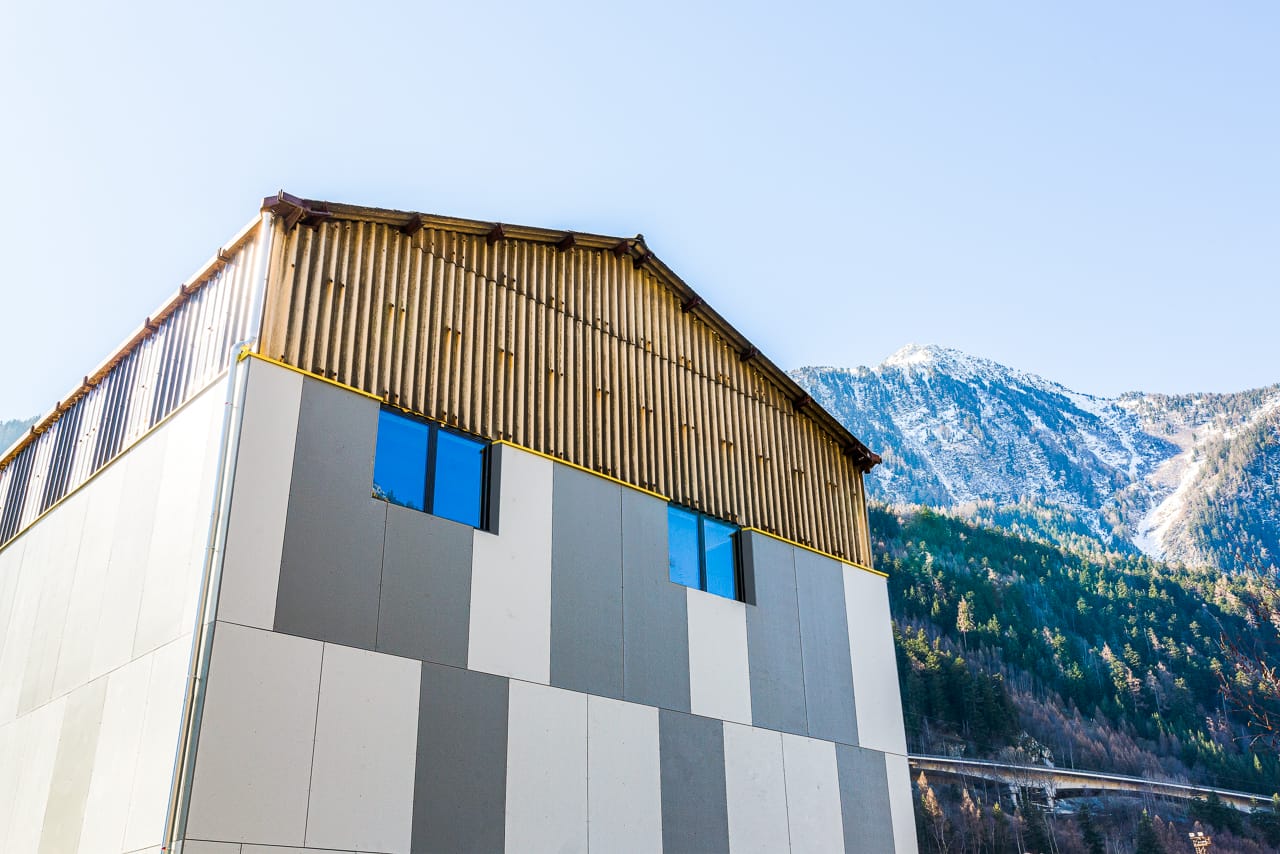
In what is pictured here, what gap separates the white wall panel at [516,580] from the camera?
1320 centimetres

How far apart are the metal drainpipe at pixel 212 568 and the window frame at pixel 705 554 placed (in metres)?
7.01

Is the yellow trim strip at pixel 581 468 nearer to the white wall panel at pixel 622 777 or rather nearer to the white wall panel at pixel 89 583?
the white wall panel at pixel 622 777

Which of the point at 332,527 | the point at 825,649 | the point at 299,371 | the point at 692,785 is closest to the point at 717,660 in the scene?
the point at 692,785

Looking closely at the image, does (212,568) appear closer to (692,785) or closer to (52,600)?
(52,600)

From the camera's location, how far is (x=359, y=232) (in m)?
13.8

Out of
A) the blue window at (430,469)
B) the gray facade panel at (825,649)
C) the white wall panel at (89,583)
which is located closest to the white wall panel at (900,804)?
the gray facade panel at (825,649)

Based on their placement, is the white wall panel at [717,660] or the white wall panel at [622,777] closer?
the white wall panel at [622,777]

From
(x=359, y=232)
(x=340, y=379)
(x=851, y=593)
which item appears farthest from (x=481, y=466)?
(x=851, y=593)

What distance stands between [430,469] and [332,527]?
69.4 inches

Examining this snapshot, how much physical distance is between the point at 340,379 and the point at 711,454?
7236mm

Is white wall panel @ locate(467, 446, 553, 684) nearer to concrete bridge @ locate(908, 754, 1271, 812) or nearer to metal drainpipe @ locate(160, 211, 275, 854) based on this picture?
metal drainpipe @ locate(160, 211, 275, 854)

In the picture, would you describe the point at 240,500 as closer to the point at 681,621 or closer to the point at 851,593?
the point at 681,621

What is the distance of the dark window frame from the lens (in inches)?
523

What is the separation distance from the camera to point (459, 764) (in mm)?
12250
